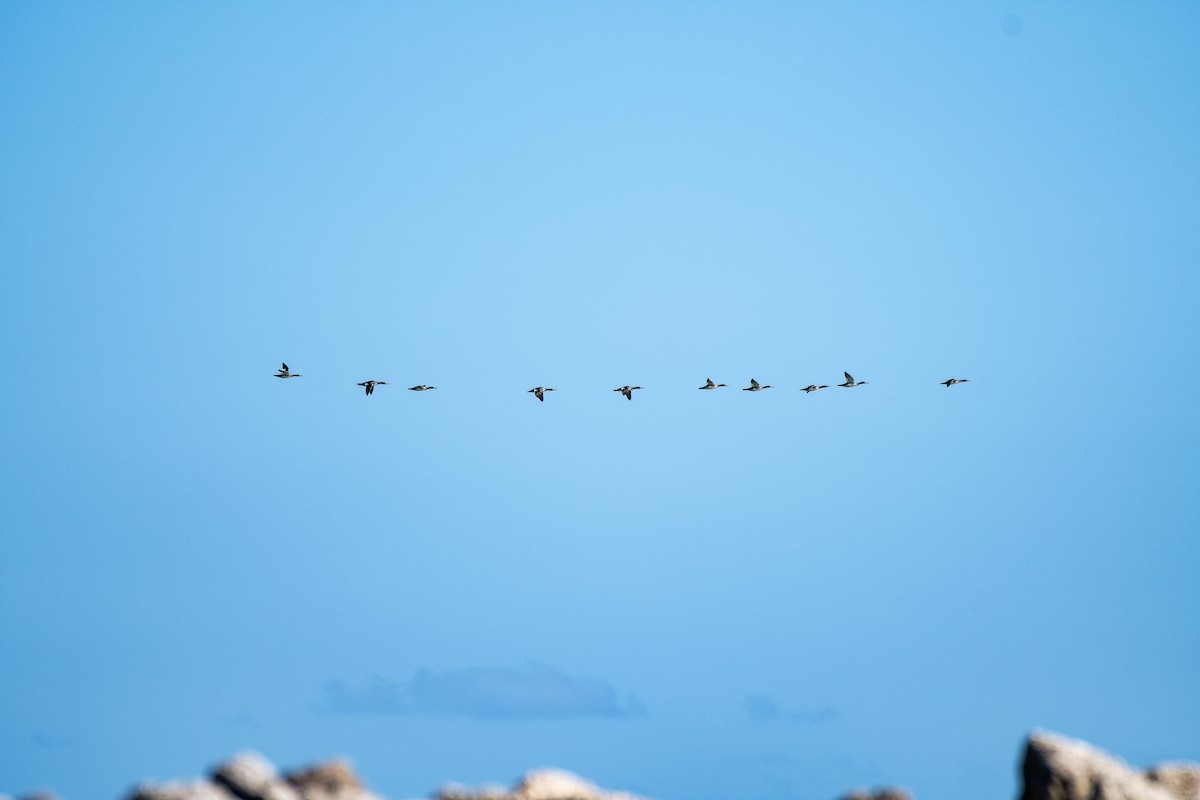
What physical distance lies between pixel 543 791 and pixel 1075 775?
2139 cm

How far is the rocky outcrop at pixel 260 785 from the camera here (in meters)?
54.9

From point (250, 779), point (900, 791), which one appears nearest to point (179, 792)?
point (250, 779)

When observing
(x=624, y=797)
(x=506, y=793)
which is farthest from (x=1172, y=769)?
(x=506, y=793)

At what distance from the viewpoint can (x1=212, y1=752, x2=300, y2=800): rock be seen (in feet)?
191

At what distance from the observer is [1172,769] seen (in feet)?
216

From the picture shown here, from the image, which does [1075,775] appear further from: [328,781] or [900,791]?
[328,781]

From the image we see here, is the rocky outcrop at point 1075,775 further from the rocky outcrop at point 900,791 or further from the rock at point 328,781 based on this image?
the rock at point 328,781

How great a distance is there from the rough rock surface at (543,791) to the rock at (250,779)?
362 inches

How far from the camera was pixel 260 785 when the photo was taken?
5822 cm

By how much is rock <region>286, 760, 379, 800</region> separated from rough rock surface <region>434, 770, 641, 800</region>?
15.5 ft

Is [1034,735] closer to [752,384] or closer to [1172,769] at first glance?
[1172,769]

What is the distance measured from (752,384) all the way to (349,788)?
55373 mm

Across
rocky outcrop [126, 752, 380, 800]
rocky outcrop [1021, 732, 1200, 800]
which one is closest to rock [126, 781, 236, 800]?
rocky outcrop [126, 752, 380, 800]

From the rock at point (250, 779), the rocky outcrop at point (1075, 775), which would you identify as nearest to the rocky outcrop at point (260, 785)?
the rock at point (250, 779)
